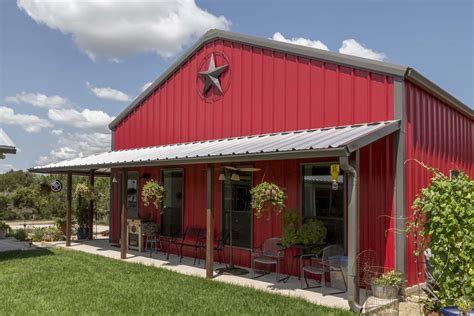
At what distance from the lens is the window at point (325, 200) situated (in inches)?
308

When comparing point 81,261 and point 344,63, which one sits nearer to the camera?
point 344,63

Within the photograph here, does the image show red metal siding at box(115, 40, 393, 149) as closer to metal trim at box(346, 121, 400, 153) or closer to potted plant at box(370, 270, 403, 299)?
metal trim at box(346, 121, 400, 153)

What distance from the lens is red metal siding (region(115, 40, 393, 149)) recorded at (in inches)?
305

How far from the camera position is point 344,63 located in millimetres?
7898

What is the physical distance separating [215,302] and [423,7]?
6.92 meters

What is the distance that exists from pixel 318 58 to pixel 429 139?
8.87 feet

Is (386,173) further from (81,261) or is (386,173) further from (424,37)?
(81,261)

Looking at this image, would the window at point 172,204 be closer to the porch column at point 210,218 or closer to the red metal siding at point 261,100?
the red metal siding at point 261,100

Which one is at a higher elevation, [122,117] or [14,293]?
[122,117]

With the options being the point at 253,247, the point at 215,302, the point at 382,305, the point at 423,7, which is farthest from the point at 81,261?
the point at 423,7

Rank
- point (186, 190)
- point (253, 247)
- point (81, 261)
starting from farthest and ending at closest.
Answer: point (186, 190)
point (81, 261)
point (253, 247)

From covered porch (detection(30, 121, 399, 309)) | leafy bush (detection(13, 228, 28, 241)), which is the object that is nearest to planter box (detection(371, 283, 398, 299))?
covered porch (detection(30, 121, 399, 309))

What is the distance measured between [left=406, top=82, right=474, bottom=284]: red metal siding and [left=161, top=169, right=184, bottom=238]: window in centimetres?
590

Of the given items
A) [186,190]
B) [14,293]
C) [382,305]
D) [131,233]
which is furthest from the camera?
[131,233]
